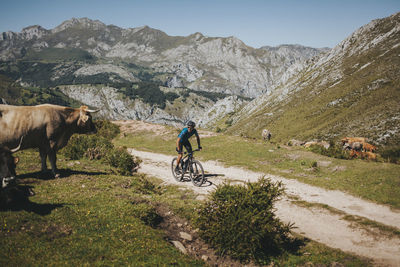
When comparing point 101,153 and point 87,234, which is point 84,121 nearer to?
point 101,153

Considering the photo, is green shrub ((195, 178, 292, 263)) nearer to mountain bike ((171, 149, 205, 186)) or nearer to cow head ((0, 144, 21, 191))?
mountain bike ((171, 149, 205, 186))

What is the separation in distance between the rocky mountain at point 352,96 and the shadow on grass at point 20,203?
177 ft

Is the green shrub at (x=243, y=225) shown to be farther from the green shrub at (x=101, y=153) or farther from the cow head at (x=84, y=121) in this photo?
the green shrub at (x=101, y=153)

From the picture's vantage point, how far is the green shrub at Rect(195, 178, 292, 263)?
7.36 meters

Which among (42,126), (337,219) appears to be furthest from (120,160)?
(337,219)

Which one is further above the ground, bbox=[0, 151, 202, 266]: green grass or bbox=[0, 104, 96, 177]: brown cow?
bbox=[0, 104, 96, 177]: brown cow

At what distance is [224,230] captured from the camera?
297 inches

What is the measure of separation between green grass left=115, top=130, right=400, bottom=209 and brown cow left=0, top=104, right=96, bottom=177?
1352cm

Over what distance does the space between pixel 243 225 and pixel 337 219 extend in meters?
5.86

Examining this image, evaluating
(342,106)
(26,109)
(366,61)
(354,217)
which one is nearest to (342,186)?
(354,217)

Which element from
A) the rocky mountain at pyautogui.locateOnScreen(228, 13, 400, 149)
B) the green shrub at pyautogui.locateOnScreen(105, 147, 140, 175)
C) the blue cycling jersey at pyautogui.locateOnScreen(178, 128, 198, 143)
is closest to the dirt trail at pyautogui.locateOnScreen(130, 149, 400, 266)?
the green shrub at pyautogui.locateOnScreen(105, 147, 140, 175)

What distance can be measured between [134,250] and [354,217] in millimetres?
9984

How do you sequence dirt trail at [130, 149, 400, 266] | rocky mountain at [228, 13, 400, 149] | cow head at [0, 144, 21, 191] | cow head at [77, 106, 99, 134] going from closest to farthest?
cow head at [0, 144, 21, 191] → dirt trail at [130, 149, 400, 266] → cow head at [77, 106, 99, 134] → rocky mountain at [228, 13, 400, 149]

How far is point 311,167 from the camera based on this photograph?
1855cm
